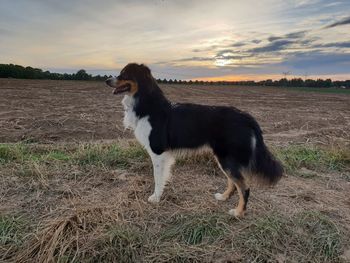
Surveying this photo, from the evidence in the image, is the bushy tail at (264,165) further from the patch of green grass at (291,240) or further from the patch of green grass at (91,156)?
the patch of green grass at (91,156)

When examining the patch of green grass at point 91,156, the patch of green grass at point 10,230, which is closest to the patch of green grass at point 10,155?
the patch of green grass at point 91,156

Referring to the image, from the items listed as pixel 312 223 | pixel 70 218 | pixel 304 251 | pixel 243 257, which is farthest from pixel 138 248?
pixel 312 223

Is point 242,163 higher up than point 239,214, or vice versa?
point 242,163

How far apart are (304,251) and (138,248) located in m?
1.80

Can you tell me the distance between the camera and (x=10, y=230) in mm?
3947

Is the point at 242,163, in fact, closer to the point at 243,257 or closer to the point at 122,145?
the point at 243,257

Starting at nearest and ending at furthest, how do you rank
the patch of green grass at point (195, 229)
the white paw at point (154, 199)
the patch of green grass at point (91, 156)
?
1. the patch of green grass at point (195, 229)
2. the white paw at point (154, 199)
3. the patch of green grass at point (91, 156)

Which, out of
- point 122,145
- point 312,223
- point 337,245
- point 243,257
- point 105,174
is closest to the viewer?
point 243,257

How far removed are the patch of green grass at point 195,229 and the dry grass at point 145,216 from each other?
0.01m

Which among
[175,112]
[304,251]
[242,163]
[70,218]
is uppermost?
[175,112]

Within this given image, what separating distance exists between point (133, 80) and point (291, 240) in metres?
2.82

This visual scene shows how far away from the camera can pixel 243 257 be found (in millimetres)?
3729

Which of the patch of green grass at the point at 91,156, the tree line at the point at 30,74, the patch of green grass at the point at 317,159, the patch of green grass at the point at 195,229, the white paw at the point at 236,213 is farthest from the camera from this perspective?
the tree line at the point at 30,74

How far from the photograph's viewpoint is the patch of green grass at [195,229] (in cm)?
397
